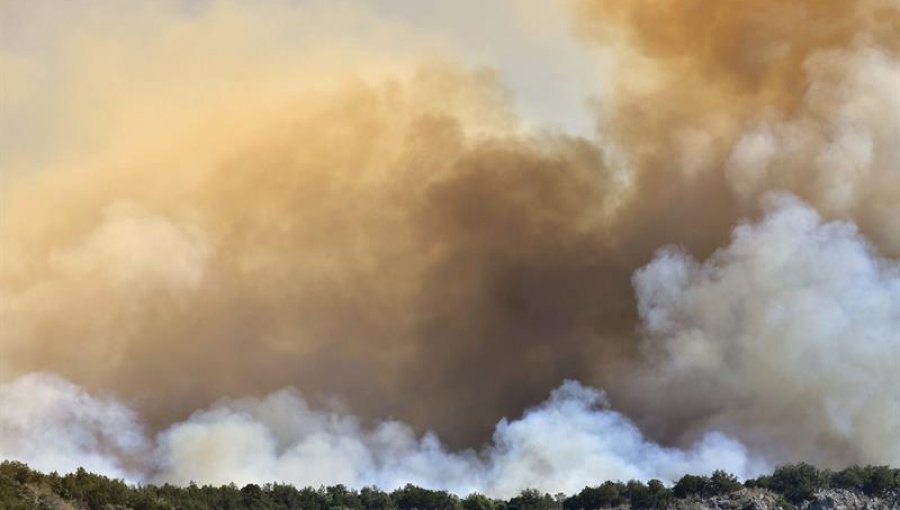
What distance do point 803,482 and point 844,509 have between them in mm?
4534

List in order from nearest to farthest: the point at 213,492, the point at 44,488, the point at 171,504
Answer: the point at 44,488 → the point at 171,504 → the point at 213,492

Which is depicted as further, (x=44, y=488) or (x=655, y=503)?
(x=655, y=503)

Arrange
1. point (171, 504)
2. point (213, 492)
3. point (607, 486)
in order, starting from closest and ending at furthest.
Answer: point (171, 504)
point (213, 492)
point (607, 486)

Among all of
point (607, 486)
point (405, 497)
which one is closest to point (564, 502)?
point (607, 486)

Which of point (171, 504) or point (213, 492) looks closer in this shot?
point (171, 504)

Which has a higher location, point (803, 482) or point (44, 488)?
point (803, 482)

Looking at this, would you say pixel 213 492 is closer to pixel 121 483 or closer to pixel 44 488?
pixel 121 483

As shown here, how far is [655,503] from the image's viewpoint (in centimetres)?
13062

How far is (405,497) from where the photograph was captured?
13138 cm

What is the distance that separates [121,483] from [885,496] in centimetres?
7341

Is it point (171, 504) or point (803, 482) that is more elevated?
point (803, 482)

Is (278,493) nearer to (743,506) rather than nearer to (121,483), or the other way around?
(121,483)

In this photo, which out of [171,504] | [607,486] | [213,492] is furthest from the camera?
[607,486]

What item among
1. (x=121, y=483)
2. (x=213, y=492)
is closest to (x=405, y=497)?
(x=213, y=492)
